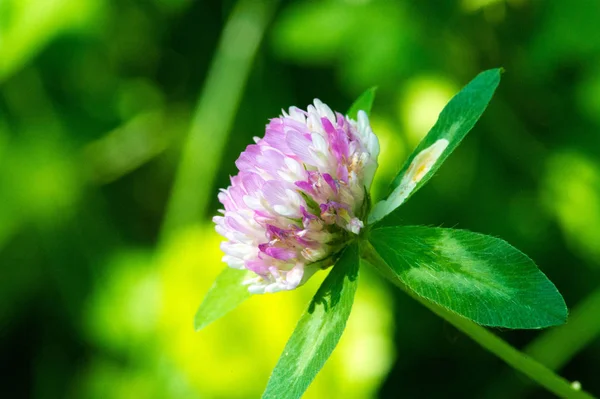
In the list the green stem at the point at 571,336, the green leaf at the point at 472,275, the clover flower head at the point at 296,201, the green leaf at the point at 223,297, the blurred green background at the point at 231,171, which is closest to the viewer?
the green leaf at the point at 472,275

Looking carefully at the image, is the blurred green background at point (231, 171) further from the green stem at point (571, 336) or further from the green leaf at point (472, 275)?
the green leaf at point (472, 275)

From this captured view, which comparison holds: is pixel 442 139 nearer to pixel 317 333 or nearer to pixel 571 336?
pixel 317 333

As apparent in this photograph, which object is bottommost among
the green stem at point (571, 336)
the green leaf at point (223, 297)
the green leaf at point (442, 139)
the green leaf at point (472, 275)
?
the green stem at point (571, 336)

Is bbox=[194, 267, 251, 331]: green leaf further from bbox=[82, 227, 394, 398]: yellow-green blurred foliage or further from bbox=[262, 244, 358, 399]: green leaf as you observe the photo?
bbox=[82, 227, 394, 398]: yellow-green blurred foliage

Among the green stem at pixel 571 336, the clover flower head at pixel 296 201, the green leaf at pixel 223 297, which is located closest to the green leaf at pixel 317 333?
the clover flower head at pixel 296 201

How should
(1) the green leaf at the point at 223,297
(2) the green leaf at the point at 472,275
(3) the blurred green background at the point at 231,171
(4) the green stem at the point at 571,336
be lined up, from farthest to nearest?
(3) the blurred green background at the point at 231,171, (4) the green stem at the point at 571,336, (1) the green leaf at the point at 223,297, (2) the green leaf at the point at 472,275

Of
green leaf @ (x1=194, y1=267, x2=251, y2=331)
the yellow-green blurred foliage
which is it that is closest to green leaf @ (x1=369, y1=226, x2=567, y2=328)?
green leaf @ (x1=194, y1=267, x2=251, y2=331)

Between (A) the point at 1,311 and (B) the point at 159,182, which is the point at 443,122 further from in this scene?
(A) the point at 1,311

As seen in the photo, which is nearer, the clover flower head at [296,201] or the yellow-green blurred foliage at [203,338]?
the clover flower head at [296,201]
